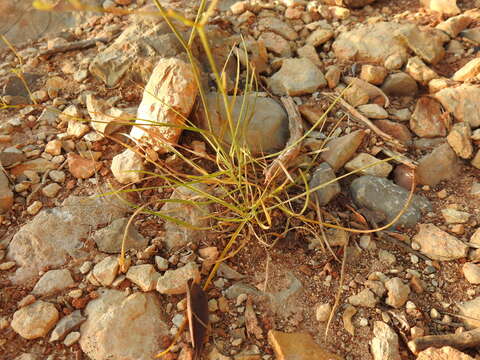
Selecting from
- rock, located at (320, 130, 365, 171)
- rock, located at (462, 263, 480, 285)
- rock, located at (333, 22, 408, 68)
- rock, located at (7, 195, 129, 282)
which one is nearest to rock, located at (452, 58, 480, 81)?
rock, located at (333, 22, 408, 68)

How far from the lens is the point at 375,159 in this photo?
167cm

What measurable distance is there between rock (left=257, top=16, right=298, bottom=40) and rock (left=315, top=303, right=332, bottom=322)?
149cm

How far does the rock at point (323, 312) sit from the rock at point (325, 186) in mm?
401

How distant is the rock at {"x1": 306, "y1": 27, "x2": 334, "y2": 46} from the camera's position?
216 cm

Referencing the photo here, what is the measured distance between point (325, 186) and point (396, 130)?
486 mm

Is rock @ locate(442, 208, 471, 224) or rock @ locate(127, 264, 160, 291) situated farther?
rock @ locate(442, 208, 471, 224)

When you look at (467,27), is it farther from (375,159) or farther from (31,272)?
(31,272)

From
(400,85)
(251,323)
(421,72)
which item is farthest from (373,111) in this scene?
(251,323)

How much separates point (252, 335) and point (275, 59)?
4.59 ft

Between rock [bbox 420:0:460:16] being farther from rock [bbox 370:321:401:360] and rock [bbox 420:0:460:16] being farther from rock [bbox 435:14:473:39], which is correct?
rock [bbox 370:321:401:360]

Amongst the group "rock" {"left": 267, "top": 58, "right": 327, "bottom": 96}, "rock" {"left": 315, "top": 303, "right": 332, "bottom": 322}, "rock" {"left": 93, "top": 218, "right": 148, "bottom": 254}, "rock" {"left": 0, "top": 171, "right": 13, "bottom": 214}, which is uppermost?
"rock" {"left": 0, "top": 171, "right": 13, "bottom": 214}

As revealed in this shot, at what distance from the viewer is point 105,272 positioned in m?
1.35

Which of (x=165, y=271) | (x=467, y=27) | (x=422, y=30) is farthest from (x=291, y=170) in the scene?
A: (x=467, y=27)

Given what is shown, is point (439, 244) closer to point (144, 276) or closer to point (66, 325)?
point (144, 276)
